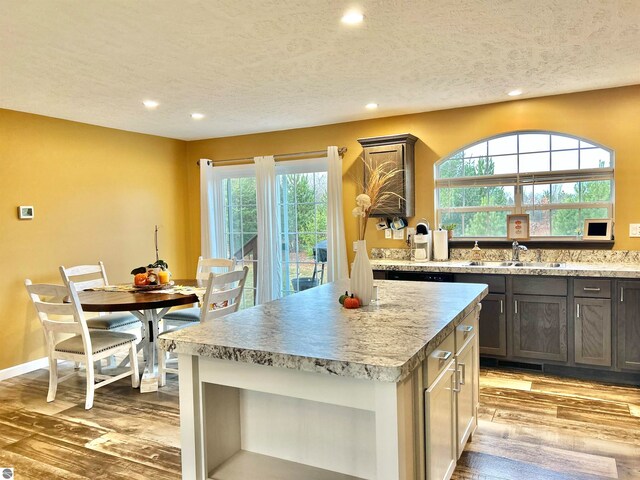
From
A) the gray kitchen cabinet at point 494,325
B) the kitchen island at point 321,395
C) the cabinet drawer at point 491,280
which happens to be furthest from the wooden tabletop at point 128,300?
the gray kitchen cabinet at point 494,325

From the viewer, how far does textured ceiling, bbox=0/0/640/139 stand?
7.80 feet

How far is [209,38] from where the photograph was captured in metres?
2.70

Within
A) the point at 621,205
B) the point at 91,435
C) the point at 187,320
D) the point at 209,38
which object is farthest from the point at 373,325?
the point at 621,205

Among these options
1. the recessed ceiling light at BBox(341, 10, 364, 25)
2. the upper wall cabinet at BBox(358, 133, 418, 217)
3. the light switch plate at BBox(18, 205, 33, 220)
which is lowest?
the light switch plate at BBox(18, 205, 33, 220)

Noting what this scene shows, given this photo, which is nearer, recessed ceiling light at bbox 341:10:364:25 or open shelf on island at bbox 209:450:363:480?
open shelf on island at bbox 209:450:363:480

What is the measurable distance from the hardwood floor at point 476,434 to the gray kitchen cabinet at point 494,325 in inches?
9.2

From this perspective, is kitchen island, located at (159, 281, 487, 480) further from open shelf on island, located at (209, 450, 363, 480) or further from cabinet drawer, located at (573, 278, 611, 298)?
cabinet drawer, located at (573, 278, 611, 298)

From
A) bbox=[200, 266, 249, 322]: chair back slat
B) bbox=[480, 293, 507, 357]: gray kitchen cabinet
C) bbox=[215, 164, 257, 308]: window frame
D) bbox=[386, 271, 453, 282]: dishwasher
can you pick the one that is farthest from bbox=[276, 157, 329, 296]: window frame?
bbox=[480, 293, 507, 357]: gray kitchen cabinet

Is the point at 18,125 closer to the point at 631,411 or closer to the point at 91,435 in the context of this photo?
the point at 91,435

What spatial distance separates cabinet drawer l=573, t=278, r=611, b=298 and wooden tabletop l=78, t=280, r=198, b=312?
2.98m

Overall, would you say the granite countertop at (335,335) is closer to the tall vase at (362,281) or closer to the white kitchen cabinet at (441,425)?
the tall vase at (362,281)

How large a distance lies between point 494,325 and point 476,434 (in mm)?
1338

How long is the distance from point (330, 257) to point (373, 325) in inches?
128

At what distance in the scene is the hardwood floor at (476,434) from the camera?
2514 millimetres
